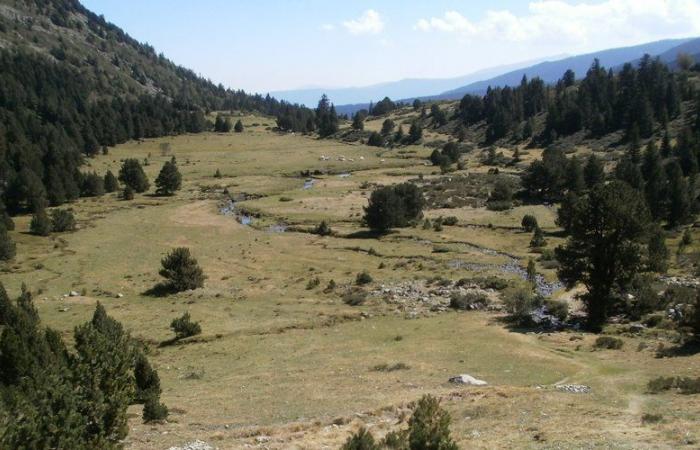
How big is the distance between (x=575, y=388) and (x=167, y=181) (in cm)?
9323

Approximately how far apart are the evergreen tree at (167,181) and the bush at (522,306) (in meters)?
78.9

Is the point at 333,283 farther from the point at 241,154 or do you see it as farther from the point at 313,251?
the point at 241,154

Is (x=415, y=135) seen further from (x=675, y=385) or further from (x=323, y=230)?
(x=675, y=385)

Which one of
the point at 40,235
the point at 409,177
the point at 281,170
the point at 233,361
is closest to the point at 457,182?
the point at 409,177

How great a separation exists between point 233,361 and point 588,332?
80.3 ft

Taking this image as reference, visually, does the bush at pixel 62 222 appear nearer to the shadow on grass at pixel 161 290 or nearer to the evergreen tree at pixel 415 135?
the shadow on grass at pixel 161 290

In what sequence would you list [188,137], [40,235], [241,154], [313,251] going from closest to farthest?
[313,251] → [40,235] → [241,154] → [188,137]

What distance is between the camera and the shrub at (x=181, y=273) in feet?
169

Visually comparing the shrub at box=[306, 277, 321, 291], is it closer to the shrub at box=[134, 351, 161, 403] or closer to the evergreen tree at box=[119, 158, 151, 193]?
the shrub at box=[134, 351, 161, 403]

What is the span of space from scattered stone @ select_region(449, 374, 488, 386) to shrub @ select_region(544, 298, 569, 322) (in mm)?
16146

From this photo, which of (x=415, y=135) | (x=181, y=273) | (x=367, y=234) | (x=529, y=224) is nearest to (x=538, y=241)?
(x=529, y=224)

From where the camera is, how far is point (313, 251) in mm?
67562

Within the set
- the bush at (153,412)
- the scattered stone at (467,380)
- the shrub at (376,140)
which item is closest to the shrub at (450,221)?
the scattered stone at (467,380)

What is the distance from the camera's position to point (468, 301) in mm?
45688
